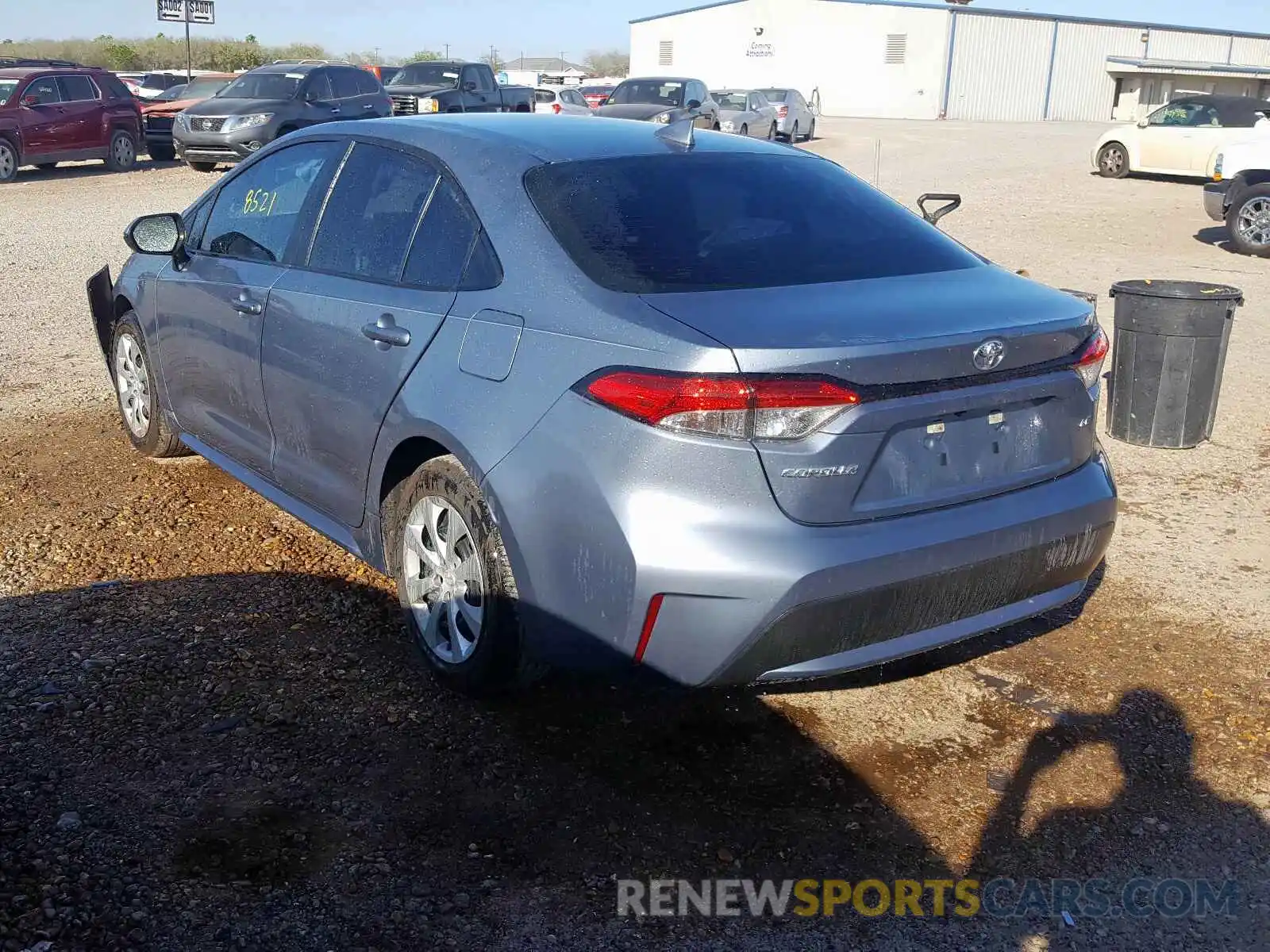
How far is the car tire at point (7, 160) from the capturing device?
20922 mm

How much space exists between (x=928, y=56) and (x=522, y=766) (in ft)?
180

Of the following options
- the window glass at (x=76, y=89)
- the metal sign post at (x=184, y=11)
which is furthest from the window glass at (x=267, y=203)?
the metal sign post at (x=184, y=11)

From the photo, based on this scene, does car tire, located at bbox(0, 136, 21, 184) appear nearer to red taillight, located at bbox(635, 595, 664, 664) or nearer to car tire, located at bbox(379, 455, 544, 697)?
car tire, located at bbox(379, 455, 544, 697)

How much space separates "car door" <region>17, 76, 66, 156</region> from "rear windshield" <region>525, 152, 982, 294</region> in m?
20.7

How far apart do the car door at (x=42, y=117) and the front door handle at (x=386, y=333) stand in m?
20.4

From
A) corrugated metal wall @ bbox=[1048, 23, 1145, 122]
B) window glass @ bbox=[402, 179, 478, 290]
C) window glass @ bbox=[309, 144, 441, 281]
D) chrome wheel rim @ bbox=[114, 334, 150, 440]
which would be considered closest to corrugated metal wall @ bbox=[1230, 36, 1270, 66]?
corrugated metal wall @ bbox=[1048, 23, 1145, 122]

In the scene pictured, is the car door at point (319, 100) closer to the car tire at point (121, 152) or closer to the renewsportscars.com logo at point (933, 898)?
the car tire at point (121, 152)

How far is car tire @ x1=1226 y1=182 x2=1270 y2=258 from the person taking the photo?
47.3ft

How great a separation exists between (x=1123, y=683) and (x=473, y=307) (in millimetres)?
2361

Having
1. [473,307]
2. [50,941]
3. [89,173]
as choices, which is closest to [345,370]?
[473,307]

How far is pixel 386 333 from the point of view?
3.83m

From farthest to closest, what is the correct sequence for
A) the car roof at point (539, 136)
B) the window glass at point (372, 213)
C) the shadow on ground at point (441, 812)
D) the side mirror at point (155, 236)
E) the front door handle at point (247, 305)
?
the side mirror at point (155, 236) → the front door handle at point (247, 305) → the window glass at point (372, 213) → the car roof at point (539, 136) → the shadow on ground at point (441, 812)

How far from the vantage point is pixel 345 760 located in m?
3.48

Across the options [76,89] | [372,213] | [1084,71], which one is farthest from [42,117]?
[1084,71]
